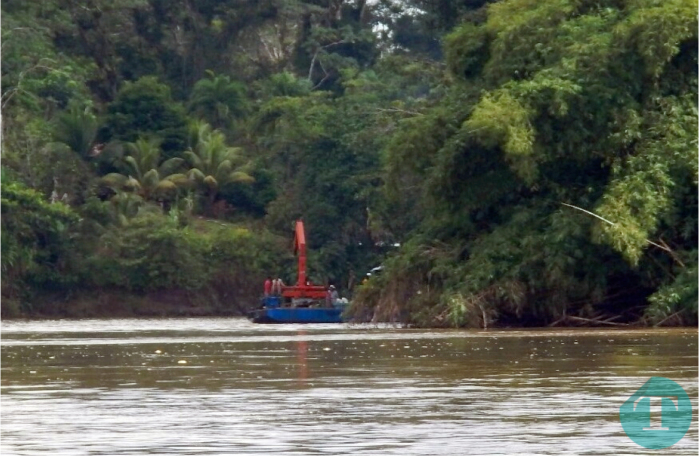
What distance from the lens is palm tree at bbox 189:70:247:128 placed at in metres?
59.8

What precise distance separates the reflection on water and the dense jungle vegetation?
7.49m

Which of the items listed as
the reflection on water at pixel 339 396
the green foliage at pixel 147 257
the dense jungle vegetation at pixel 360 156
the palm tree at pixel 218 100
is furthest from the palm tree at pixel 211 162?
the reflection on water at pixel 339 396

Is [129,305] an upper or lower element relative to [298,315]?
upper

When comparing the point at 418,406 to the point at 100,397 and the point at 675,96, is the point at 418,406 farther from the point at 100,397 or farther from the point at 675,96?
the point at 675,96

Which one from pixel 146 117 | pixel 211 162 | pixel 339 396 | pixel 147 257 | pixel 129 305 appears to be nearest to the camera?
pixel 339 396

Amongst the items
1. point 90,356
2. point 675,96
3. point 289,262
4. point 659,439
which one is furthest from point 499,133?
point 289,262

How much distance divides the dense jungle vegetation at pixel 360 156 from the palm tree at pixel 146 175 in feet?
0.30

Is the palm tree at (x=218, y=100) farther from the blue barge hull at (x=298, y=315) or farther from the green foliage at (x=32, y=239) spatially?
the blue barge hull at (x=298, y=315)

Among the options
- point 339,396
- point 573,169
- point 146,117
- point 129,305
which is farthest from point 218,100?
point 339,396

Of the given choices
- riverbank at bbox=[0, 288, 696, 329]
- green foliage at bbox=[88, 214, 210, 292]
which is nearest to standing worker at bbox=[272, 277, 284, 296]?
green foliage at bbox=[88, 214, 210, 292]

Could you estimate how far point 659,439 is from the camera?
1021 centimetres

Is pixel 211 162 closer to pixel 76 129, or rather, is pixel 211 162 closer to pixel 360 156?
pixel 76 129

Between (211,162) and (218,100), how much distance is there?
4.57m

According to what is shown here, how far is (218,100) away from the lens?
198 feet
